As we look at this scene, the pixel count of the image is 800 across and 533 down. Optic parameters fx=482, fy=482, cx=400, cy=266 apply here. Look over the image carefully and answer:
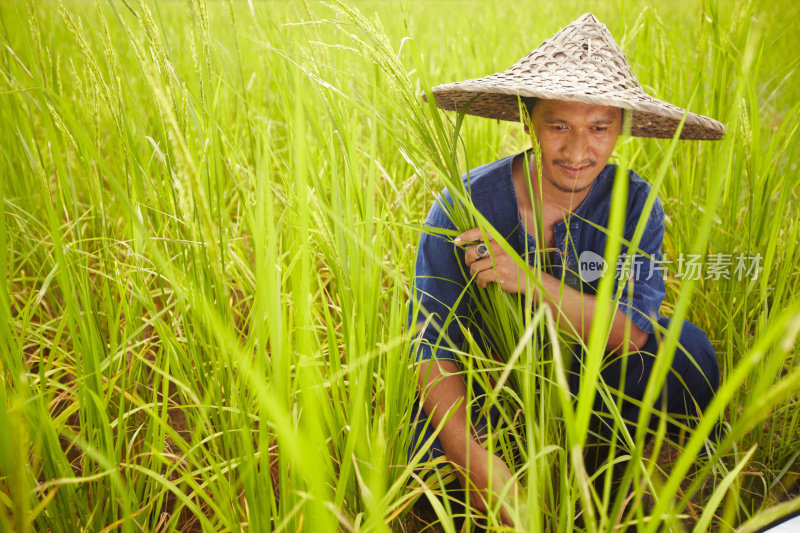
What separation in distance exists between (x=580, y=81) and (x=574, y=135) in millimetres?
166

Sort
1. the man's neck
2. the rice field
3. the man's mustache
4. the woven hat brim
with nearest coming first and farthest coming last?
the rice field
the woven hat brim
the man's mustache
the man's neck

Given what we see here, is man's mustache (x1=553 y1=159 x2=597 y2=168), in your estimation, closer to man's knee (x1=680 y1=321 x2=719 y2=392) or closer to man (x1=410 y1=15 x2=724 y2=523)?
man (x1=410 y1=15 x2=724 y2=523)

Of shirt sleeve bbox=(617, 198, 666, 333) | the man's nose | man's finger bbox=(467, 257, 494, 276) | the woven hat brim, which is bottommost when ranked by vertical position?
shirt sleeve bbox=(617, 198, 666, 333)

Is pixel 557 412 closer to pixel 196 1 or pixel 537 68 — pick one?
pixel 537 68

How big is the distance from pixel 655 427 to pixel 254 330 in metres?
1.31

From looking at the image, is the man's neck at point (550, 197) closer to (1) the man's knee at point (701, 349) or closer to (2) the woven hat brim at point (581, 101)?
(2) the woven hat brim at point (581, 101)

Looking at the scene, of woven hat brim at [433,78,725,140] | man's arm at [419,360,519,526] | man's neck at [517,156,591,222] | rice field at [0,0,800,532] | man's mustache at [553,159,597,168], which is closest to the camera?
rice field at [0,0,800,532]

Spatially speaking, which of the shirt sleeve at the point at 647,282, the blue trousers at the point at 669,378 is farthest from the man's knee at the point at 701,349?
the shirt sleeve at the point at 647,282

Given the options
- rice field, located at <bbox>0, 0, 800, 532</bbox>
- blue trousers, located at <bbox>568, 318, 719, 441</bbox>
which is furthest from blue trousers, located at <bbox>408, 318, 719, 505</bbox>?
rice field, located at <bbox>0, 0, 800, 532</bbox>

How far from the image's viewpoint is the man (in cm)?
101

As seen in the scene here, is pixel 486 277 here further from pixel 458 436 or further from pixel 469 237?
pixel 458 436

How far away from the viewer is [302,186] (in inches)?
22.9

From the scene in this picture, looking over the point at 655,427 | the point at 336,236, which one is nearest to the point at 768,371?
the point at 336,236

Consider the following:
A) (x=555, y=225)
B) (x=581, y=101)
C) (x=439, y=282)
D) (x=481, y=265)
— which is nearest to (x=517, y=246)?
(x=555, y=225)
